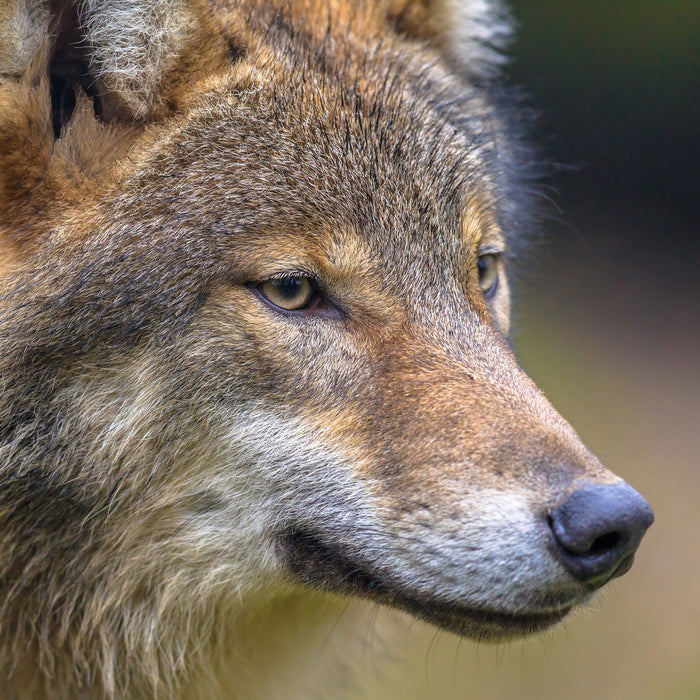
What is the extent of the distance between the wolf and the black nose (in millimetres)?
16

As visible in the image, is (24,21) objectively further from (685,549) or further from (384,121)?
(685,549)

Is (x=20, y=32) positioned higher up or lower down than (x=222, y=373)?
higher up

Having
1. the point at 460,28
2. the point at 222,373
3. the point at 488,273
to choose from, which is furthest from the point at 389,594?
the point at 460,28

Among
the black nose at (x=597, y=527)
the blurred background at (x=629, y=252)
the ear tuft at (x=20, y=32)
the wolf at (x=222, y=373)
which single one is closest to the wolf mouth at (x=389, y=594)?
the wolf at (x=222, y=373)

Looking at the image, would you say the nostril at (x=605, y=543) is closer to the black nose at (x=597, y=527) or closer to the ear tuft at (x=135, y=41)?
the black nose at (x=597, y=527)

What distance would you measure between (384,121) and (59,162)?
1.19 meters

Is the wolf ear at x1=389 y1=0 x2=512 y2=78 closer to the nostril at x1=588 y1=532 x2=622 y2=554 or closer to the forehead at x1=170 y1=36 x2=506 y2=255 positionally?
the forehead at x1=170 y1=36 x2=506 y2=255

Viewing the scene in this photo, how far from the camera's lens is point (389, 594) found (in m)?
3.02

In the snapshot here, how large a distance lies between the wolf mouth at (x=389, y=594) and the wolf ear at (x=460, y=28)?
2456mm

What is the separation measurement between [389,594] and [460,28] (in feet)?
9.10

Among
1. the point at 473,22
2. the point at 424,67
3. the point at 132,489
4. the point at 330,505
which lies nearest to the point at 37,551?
the point at 132,489

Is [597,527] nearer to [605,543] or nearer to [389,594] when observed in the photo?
[605,543]

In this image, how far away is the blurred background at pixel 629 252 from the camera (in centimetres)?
920

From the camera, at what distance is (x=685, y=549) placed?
8.57 metres
